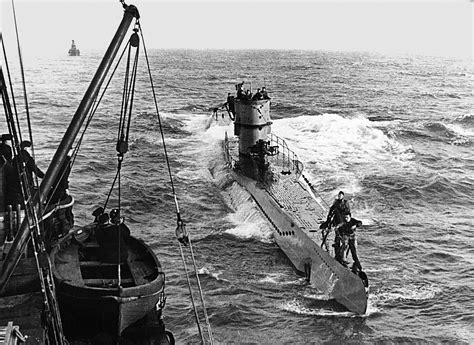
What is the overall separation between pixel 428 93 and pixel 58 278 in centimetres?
7267

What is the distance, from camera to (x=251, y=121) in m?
30.4

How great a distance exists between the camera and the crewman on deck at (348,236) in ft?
59.0

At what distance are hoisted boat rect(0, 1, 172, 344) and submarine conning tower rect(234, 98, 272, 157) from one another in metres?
15.9

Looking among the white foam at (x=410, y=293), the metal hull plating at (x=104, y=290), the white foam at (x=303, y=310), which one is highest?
the metal hull plating at (x=104, y=290)

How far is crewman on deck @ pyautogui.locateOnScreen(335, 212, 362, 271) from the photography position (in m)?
18.0

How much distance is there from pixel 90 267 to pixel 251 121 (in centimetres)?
1735

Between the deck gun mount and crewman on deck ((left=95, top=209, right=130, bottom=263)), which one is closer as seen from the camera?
crewman on deck ((left=95, top=209, right=130, bottom=263))

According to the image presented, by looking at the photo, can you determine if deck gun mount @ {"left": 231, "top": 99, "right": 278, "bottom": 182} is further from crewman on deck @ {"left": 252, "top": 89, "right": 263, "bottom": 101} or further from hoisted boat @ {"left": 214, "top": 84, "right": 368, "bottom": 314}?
crewman on deck @ {"left": 252, "top": 89, "right": 263, "bottom": 101}

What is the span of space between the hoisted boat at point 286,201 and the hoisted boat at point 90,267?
264 inches

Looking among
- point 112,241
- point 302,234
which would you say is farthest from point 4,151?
point 302,234

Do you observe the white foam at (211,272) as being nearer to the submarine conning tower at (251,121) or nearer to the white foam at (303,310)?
the white foam at (303,310)

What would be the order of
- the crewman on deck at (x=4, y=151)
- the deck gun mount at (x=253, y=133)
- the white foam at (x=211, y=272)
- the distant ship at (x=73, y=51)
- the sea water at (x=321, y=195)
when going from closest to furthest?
the crewman on deck at (x=4, y=151) < the sea water at (x=321, y=195) < the white foam at (x=211, y=272) < the deck gun mount at (x=253, y=133) < the distant ship at (x=73, y=51)

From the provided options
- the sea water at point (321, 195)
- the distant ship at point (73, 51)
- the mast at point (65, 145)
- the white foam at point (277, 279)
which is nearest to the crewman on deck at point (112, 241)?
the mast at point (65, 145)

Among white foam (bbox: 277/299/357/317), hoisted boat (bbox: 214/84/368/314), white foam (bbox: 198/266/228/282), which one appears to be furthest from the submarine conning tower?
white foam (bbox: 277/299/357/317)
